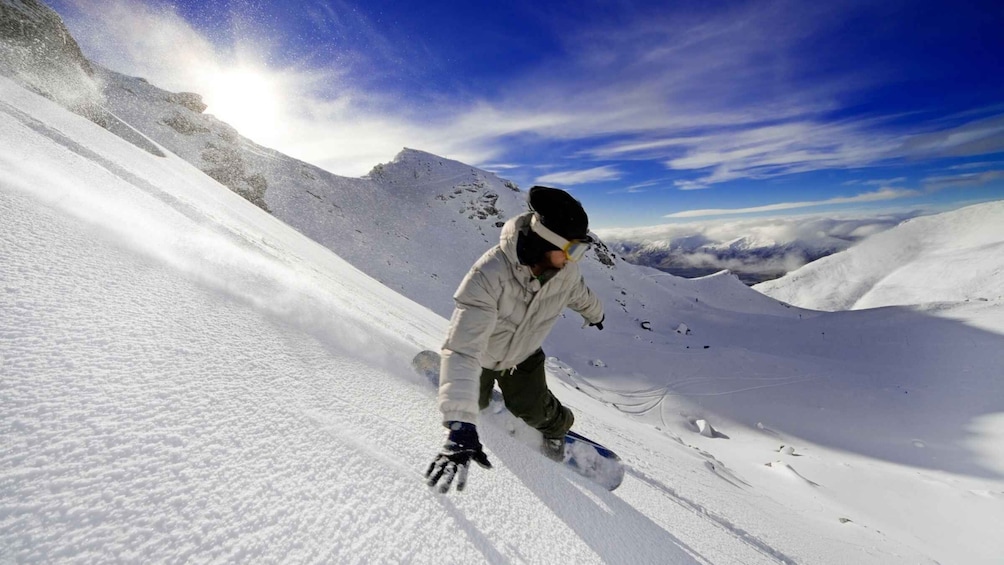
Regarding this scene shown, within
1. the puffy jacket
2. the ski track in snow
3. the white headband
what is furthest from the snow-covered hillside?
the ski track in snow

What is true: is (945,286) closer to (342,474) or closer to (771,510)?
(771,510)

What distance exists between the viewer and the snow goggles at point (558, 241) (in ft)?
5.91

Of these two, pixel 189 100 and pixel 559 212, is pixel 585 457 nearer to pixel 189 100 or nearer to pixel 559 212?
pixel 559 212

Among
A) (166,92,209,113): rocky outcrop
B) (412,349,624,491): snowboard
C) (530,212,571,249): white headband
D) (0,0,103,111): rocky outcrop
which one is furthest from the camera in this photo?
(166,92,209,113): rocky outcrop

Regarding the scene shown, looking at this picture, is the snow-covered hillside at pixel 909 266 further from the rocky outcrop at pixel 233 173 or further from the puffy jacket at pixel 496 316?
the rocky outcrop at pixel 233 173

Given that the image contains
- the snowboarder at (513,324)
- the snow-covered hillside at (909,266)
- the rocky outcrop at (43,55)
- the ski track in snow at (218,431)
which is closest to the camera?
the ski track in snow at (218,431)

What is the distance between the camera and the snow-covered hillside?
7019 centimetres

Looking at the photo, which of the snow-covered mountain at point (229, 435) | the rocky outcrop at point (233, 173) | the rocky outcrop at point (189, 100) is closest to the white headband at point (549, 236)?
the snow-covered mountain at point (229, 435)

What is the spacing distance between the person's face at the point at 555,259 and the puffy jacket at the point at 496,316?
0.05 m

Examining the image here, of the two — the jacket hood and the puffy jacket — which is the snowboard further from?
the jacket hood

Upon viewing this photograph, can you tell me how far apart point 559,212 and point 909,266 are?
13330 centimetres

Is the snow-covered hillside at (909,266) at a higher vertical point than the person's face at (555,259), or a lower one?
higher

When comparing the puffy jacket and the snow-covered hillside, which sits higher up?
the snow-covered hillside

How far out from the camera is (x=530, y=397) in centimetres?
226
